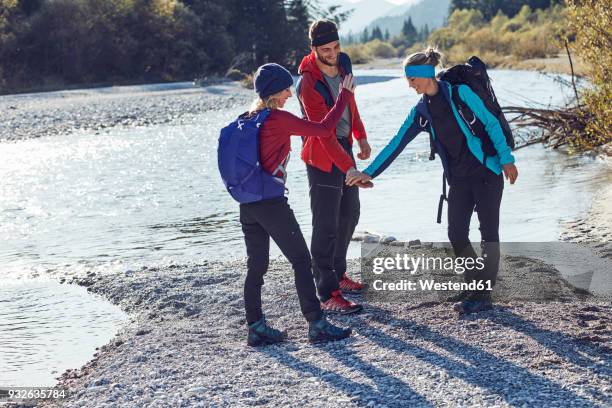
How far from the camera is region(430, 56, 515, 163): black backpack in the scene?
5.70m

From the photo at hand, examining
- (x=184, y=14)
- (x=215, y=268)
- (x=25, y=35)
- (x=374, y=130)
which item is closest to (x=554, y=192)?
(x=215, y=268)

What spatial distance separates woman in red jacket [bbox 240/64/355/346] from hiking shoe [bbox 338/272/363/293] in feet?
3.45

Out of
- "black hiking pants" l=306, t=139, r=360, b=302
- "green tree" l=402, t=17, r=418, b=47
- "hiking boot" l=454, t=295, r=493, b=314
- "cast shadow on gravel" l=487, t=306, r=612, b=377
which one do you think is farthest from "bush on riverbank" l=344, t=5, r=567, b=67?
"green tree" l=402, t=17, r=418, b=47

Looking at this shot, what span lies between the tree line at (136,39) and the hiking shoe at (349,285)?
33482 millimetres

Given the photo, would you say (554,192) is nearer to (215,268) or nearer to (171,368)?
(215,268)

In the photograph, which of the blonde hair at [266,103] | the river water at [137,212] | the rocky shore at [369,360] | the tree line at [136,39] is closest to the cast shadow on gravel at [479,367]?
the rocky shore at [369,360]

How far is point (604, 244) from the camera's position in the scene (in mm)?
8031

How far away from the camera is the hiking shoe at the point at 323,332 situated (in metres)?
5.57

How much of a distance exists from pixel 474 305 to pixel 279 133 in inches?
67.5

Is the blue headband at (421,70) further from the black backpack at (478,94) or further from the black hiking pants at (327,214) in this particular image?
the black hiking pants at (327,214)

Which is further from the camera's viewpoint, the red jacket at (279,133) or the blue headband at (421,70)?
the blue headband at (421,70)

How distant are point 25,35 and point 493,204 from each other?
1569 inches

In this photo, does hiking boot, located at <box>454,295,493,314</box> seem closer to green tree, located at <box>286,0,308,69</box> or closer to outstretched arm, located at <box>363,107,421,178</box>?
outstretched arm, located at <box>363,107,421,178</box>

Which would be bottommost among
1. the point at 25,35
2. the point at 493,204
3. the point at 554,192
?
the point at 554,192
